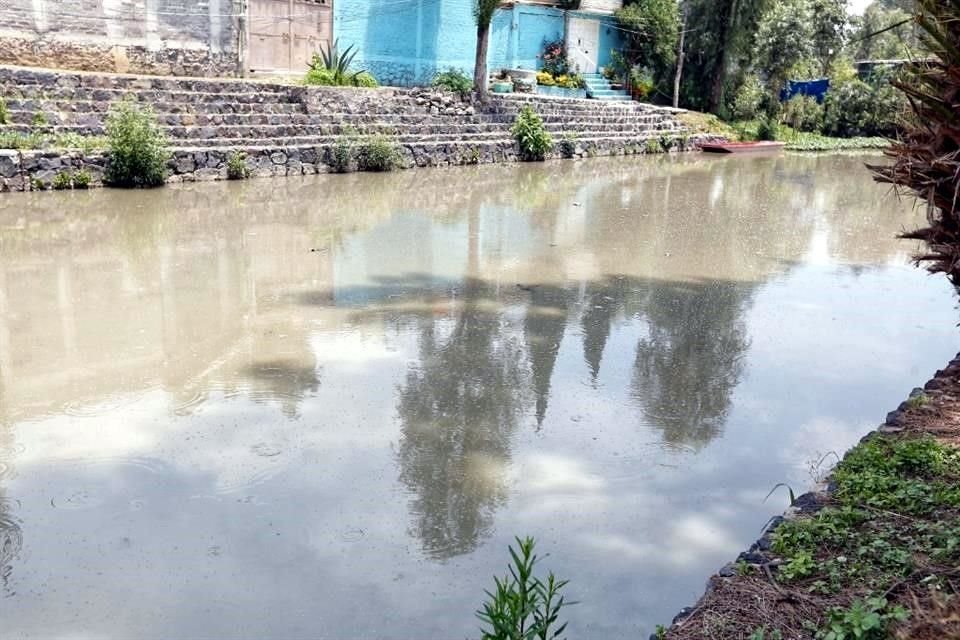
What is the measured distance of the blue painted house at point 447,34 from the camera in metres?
19.9

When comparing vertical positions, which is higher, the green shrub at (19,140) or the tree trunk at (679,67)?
the tree trunk at (679,67)

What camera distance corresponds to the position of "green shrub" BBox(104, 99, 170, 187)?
39.0ft

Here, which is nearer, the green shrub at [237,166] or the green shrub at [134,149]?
the green shrub at [134,149]

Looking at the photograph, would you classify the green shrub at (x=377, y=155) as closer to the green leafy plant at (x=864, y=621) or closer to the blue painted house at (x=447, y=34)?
the blue painted house at (x=447, y=34)

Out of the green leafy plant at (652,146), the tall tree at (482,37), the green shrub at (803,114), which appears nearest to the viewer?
the tall tree at (482,37)

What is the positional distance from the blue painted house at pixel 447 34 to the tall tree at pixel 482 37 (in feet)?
8.35

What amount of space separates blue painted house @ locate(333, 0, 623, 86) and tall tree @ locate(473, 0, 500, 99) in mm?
2544

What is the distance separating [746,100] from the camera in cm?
2831

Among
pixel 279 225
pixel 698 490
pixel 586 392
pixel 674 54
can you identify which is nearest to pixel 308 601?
pixel 698 490

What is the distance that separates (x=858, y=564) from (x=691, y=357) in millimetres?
3160

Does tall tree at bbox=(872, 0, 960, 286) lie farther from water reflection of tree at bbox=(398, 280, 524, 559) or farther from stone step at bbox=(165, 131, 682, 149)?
stone step at bbox=(165, 131, 682, 149)

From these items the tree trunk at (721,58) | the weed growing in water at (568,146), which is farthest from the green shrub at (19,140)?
the tree trunk at (721,58)

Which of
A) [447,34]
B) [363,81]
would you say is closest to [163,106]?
[363,81]

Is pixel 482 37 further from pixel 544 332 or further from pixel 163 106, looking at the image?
pixel 544 332
